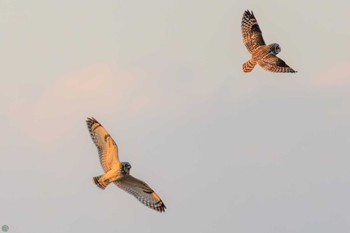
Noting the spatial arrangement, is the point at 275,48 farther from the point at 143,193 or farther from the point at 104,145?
the point at 104,145

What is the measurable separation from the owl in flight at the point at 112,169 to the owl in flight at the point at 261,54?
910 centimetres

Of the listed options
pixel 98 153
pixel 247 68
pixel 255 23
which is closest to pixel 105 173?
pixel 98 153

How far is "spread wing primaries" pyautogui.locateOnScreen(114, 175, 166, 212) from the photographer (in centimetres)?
4091

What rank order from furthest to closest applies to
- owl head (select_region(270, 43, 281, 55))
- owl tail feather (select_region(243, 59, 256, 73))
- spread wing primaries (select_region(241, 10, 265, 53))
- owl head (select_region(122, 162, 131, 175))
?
spread wing primaries (select_region(241, 10, 265, 53))
owl head (select_region(270, 43, 281, 55))
owl tail feather (select_region(243, 59, 256, 73))
owl head (select_region(122, 162, 131, 175))

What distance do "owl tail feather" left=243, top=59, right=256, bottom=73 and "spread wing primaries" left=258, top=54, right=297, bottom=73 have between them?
2.04 ft

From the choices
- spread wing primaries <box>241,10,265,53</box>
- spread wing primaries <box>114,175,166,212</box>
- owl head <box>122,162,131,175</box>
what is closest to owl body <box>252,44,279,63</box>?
spread wing primaries <box>241,10,265,53</box>

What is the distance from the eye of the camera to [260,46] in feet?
157

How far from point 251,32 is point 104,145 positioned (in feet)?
42.8

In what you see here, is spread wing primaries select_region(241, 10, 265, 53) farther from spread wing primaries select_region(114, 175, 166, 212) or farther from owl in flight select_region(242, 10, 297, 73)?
spread wing primaries select_region(114, 175, 166, 212)

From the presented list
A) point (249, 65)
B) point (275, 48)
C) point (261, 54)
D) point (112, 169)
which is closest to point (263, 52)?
point (261, 54)

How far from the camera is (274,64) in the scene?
47406mm

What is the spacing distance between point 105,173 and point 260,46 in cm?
1259

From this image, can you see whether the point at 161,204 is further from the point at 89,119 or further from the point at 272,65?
the point at 272,65

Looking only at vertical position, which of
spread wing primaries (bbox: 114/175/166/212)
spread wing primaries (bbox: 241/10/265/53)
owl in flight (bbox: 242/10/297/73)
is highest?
spread wing primaries (bbox: 241/10/265/53)
